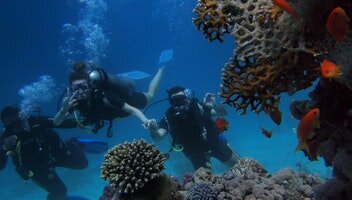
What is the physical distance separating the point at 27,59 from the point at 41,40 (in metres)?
2.71

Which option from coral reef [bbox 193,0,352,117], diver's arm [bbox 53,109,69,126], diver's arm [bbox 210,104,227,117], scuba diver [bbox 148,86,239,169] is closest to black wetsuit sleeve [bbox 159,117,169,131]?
scuba diver [bbox 148,86,239,169]

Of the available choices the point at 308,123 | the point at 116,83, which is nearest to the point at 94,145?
the point at 116,83

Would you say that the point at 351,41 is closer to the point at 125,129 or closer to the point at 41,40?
the point at 41,40

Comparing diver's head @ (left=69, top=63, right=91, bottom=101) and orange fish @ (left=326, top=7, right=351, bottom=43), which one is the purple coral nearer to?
orange fish @ (left=326, top=7, right=351, bottom=43)

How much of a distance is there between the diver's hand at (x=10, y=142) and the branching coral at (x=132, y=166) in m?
7.33

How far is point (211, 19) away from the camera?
14.0 ft

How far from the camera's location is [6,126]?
11375mm

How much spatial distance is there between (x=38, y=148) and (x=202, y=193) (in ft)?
26.8

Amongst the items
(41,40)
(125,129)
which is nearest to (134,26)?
(125,129)

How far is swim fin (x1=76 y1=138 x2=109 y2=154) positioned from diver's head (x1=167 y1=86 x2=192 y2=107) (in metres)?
4.06

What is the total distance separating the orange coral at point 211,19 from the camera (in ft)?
13.9

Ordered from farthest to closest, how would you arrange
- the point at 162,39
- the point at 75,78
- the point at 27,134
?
the point at 162,39 → the point at 27,134 → the point at 75,78

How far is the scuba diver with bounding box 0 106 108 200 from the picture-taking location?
1136 cm

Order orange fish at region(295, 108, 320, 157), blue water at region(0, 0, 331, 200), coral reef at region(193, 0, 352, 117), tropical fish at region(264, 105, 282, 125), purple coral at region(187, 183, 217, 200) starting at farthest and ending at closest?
blue water at region(0, 0, 331, 200), purple coral at region(187, 183, 217, 200), tropical fish at region(264, 105, 282, 125), coral reef at region(193, 0, 352, 117), orange fish at region(295, 108, 320, 157)
